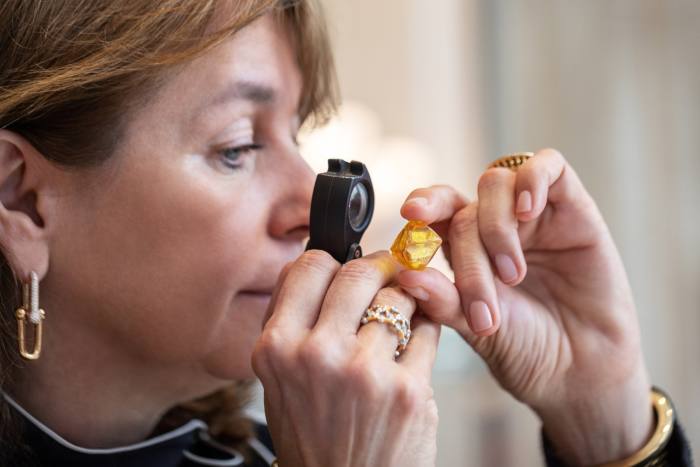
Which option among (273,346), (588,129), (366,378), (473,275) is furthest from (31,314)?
(588,129)

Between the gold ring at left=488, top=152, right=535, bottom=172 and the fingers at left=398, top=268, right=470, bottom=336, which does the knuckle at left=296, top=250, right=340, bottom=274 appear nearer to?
the fingers at left=398, top=268, right=470, bottom=336

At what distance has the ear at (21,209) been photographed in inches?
Answer: 43.1

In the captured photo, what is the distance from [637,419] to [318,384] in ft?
2.16

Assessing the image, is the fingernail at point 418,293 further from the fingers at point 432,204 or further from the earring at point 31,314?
the earring at point 31,314

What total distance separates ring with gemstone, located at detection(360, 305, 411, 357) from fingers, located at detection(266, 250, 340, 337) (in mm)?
66

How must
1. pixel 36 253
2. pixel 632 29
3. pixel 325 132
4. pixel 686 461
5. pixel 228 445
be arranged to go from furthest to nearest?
pixel 632 29 < pixel 325 132 < pixel 228 445 < pixel 686 461 < pixel 36 253

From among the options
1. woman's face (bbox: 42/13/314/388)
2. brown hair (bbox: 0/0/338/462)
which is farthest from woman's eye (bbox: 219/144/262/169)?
brown hair (bbox: 0/0/338/462)

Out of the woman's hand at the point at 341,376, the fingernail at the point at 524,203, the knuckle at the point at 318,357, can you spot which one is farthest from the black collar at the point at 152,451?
the fingernail at the point at 524,203

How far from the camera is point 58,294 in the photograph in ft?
3.81

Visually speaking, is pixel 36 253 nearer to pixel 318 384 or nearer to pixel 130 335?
pixel 130 335

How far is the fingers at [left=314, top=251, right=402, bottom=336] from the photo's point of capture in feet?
3.08

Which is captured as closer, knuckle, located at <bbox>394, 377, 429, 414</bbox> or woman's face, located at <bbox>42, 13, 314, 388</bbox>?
knuckle, located at <bbox>394, 377, 429, 414</bbox>

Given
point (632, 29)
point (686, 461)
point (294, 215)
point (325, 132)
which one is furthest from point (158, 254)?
point (632, 29)

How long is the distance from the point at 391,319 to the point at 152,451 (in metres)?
0.56
